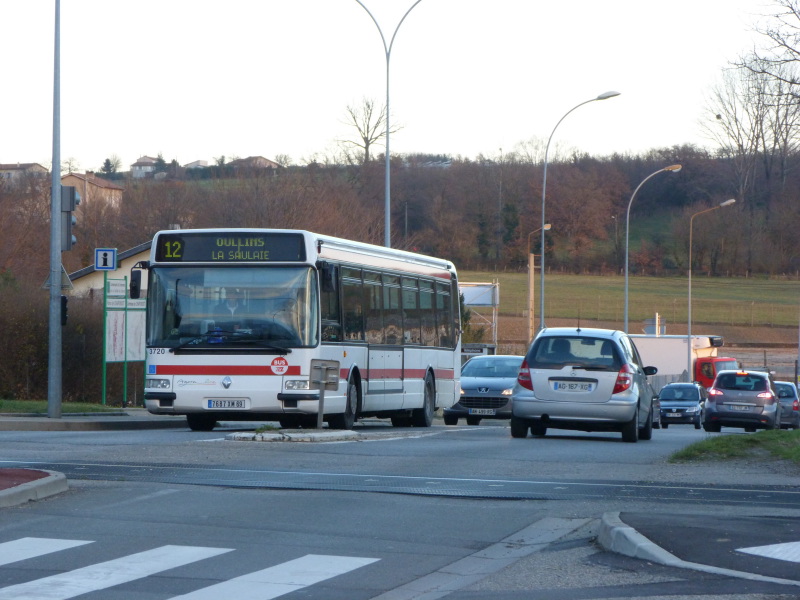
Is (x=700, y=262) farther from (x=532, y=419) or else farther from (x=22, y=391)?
(x=532, y=419)

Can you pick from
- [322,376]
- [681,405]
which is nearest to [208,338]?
[322,376]

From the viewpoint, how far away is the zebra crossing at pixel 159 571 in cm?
627

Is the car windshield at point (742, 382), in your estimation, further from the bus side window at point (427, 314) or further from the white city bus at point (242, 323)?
the white city bus at point (242, 323)

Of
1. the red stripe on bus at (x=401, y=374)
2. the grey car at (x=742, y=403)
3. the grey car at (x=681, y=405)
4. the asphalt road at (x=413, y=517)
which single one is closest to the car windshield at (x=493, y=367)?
the red stripe on bus at (x=401, y=374)

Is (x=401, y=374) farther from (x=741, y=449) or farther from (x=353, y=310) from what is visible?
(x=741, y=449)

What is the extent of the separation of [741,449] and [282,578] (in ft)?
28.0

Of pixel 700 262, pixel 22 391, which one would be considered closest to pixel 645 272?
pixel 700 262

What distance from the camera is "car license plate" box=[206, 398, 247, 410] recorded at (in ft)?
57.9

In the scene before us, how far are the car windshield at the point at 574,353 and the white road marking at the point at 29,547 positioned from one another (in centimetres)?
1093

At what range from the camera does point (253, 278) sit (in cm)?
1764

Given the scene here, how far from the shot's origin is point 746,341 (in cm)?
7669

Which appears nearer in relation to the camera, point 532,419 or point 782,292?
point 532,419

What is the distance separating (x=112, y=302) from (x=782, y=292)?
77456 millimetres

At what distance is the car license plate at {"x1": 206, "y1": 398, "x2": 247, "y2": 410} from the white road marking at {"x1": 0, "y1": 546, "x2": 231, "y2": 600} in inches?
397
